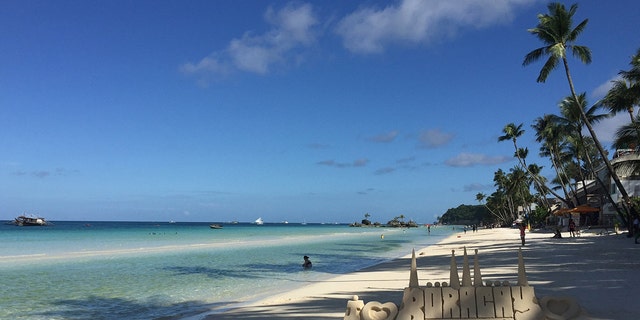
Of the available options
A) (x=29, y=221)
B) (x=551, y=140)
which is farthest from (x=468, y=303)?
(x=29, y=221)

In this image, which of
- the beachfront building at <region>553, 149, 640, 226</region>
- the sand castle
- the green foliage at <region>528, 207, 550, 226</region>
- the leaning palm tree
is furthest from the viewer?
the green foliage at <region>528, 207, 550, 226</region>

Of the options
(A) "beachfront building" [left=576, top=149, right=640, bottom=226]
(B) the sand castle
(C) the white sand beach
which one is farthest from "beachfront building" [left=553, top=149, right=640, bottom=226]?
(B) the sand castle

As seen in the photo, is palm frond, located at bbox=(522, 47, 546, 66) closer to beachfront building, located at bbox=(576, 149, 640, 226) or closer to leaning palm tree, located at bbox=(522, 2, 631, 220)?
leaning palm tree, located at bbox=(522, 2, 631, 220)

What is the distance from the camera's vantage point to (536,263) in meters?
16.6

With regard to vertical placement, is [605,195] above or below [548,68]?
below

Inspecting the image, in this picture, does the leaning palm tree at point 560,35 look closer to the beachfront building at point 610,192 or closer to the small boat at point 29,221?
the beachfront building at point 610,192

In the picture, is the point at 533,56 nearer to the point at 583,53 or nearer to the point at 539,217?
the point at 583,53

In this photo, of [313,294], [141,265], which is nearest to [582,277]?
[313,294]

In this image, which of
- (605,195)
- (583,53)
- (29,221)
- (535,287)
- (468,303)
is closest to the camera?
(468,303)

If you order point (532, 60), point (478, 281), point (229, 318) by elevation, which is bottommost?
point (229, 318)

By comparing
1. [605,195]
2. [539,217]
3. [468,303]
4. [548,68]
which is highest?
[548,68]

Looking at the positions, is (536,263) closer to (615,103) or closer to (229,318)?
(229,318)

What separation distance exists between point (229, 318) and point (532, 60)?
1065 inches

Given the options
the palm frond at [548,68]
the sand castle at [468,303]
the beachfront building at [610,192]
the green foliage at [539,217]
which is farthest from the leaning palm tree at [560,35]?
the green foliage at [539,217]
